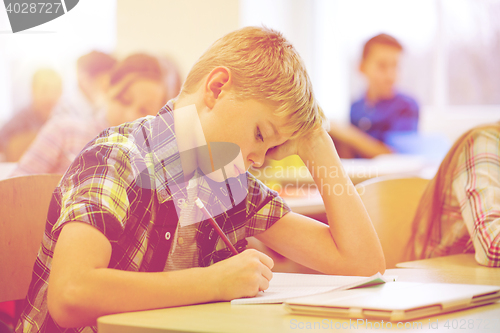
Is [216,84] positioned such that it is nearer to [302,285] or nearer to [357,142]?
[302,285]

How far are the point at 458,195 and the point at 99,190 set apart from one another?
921mm

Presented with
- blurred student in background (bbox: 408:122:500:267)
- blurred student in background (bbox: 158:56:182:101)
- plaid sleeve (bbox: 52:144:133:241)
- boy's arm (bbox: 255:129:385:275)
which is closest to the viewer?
plaid sleeve (bbox: 52:144:133:241)

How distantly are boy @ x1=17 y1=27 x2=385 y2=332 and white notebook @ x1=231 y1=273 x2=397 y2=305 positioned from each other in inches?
1.0

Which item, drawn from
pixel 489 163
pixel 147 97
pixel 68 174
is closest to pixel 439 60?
pixel 147 97

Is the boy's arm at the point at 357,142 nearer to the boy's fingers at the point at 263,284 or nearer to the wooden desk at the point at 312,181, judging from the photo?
the wooden desk at the point at 312,181

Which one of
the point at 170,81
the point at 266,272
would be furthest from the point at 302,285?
the point at 170,81

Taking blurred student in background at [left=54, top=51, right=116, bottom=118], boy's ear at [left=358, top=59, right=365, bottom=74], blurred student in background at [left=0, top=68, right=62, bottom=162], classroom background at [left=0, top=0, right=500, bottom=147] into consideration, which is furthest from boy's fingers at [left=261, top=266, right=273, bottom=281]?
boy's ear at [left=358, top=59, right=365, bottom=74]

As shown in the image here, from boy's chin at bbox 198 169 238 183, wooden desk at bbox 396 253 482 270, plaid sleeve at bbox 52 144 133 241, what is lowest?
wooden desk at bbox 396 253 482 270

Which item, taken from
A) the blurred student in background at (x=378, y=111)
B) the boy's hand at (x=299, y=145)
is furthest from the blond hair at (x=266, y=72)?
the blurred student in background at (x=378, y=111)

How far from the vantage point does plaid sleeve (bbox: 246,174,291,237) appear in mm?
973

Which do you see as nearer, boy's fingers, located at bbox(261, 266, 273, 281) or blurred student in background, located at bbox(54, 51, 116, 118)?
boy's fingers, located at bbox(261, 266, 273, 281)

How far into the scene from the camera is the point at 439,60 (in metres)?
4.32

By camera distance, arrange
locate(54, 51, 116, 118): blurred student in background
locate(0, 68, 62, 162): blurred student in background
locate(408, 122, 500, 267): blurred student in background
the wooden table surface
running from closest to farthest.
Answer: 1. the wooden table surface
2. locate(408, 122, 500, 267): blurred student in background
3. locate(54, 51, 116, 118): blurred student in background
4. locate(0, 68, 62, 162): blurred student in background

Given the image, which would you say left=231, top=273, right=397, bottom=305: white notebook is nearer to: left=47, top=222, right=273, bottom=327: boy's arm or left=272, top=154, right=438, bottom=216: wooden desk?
left=47, top=222, right=273, bottom=327: boy's arm
